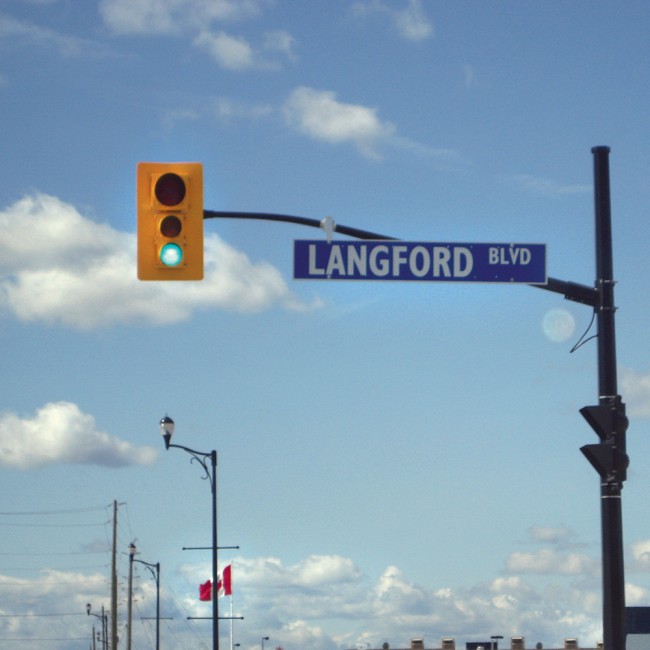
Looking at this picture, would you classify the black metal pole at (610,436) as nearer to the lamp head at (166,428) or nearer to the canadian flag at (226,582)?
the lamp head at (166,428)

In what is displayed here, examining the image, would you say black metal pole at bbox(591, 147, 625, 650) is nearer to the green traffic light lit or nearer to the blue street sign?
the blue street sign

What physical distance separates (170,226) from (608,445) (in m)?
5.80

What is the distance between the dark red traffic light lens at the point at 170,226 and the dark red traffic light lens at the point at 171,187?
0.22m

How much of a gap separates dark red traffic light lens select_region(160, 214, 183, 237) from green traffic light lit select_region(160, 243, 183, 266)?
0.15 m

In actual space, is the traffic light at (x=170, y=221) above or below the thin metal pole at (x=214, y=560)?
above

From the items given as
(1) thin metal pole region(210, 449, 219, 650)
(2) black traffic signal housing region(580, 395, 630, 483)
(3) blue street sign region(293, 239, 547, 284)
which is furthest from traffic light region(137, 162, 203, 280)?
(1) thin metal pole region(210, 449, 219, 650)

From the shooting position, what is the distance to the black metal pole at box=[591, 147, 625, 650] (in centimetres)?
1568

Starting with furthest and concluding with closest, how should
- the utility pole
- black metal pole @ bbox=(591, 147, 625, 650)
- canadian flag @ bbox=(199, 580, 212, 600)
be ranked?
the utility pole, canadian flag @ bbox=(199, 580, 212, 600), black metal pole @ bbox=(591, 147, 625, 650)

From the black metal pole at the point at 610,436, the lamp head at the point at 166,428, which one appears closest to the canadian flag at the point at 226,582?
the lamp head at the point at 166,428

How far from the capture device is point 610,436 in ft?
52.0

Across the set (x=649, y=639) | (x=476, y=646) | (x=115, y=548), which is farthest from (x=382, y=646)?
(x=115, y=548)

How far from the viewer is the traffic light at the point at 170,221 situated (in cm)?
1459

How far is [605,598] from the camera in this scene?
15758 mm

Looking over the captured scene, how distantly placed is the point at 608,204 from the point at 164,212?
580 cm
